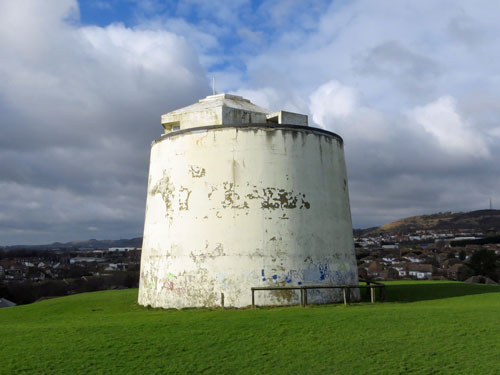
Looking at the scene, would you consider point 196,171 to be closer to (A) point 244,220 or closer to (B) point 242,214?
(B) point 242,214

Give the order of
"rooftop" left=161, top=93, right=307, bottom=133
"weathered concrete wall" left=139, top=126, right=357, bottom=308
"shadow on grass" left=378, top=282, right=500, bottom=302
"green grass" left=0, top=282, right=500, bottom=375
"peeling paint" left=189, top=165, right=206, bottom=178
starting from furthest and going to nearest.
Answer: "shadow on grass" left=378, top=282, right=500, bottom=302, "rooftop" left=161, top=93, right=307, bottom=133, "peeling paint" left=189, top=165, right=206, bottom=178, "weathered concrete wall" left=139, top=126, right=357, bottom=308, "green grass" left=0, top=282, right=500, bottom=375

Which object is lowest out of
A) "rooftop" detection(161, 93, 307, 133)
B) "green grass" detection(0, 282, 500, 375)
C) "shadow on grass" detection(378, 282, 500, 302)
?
"green grass" detection(0, 282, 500, 375)

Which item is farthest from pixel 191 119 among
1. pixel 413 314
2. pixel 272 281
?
pixel 413 314

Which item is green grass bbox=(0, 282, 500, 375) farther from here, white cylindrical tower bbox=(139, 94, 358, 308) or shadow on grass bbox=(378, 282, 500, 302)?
shadow on grass bbox=(378, 282, 500, 302)

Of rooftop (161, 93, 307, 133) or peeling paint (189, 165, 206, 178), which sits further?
rooftop (161, 93, 307, 133)

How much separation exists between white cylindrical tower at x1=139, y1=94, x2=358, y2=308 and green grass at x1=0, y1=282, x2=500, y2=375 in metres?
3.77

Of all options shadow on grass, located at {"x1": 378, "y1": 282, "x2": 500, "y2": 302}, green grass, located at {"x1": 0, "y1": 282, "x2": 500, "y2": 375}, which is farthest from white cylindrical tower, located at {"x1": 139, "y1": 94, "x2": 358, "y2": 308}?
green grass, located at {"x1": 0, "y1": 282, "x2": 500, "y2": 375}

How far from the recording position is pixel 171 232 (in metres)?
16.4

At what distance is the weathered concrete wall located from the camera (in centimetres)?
1533

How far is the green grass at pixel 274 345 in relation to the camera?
24.3ft

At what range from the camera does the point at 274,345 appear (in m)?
8.66

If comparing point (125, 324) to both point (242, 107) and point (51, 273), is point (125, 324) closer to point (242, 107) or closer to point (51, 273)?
point (242, 107)

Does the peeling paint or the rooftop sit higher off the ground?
the rooftop

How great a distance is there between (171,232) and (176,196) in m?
1.24
